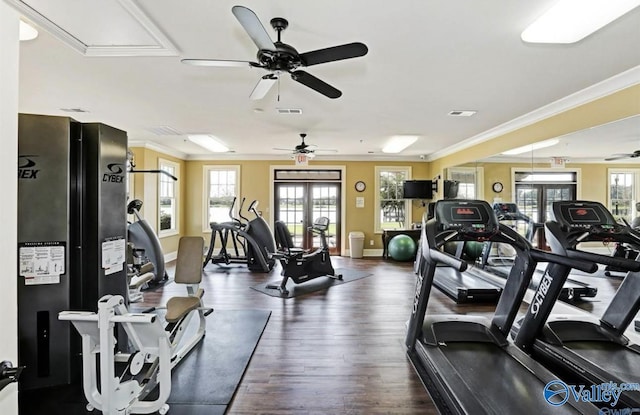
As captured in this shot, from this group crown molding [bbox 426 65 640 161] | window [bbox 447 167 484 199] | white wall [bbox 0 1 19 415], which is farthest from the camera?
window [bbox 447 167 484 199]

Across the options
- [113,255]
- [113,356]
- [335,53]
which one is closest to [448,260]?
[335,53]

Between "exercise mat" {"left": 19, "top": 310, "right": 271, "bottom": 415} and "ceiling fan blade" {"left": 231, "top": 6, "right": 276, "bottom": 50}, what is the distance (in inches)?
95.1

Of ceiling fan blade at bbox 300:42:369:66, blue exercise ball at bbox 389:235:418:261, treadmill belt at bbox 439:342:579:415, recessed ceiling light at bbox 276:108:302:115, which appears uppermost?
recessed ceiling light at bbox 276:108:302:115

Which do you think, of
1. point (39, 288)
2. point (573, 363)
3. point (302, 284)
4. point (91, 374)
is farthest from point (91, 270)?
point (573, 363)

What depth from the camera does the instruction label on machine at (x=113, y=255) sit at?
271 cm

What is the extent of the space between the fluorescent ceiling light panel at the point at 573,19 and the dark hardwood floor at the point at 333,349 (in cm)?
276

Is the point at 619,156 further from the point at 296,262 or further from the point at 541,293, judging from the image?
the point at 296,262

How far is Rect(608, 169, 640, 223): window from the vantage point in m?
3.22

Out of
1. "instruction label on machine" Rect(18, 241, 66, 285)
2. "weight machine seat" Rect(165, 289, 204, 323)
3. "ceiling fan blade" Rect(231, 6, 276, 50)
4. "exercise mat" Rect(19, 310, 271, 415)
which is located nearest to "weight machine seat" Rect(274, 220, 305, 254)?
"exercise mat" Rect(19, 310, 271, 415)

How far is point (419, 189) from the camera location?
817 cm

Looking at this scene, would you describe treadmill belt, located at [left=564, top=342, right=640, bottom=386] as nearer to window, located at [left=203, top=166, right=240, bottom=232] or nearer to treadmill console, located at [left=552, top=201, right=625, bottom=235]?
treadmill console, located at [left=552, top=201, right=625, bottom=235]

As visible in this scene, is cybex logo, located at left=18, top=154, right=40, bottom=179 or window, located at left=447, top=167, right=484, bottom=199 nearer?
cybex logo, located at left=18, top=154, right=40, bottom=179

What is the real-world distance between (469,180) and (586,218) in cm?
369

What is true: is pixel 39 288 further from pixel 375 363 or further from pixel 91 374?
pixel 375 363
